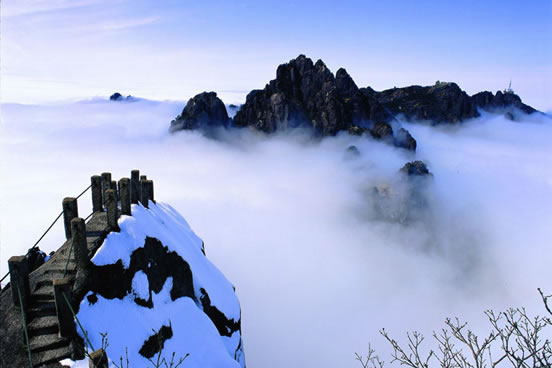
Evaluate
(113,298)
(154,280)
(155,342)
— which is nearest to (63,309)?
(113,298)

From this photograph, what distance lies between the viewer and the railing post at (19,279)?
9.94m

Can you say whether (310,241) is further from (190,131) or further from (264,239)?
(190,131)

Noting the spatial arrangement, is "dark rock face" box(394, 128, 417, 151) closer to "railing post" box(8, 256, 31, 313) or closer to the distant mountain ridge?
the distant mountain ridge

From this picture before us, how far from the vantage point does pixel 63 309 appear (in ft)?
33.0

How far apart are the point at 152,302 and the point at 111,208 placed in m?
4.38

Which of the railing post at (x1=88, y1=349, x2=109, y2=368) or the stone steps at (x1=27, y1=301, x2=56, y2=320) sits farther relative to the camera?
the stone steps at (x1=27, y1=301, x2=56, y2=320)

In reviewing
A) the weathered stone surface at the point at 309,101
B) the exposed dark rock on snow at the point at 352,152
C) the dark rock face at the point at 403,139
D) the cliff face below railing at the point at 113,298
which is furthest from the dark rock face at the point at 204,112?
the cliff face below railing at the point at 113,298

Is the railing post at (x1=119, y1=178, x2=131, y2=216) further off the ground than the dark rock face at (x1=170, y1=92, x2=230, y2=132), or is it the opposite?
the dark rock face at (x1=170, y1=92, x2=230, y2=132)

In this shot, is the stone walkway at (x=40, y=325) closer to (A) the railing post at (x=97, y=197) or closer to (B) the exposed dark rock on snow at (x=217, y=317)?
(A) the railing post at (x=97, y=197)

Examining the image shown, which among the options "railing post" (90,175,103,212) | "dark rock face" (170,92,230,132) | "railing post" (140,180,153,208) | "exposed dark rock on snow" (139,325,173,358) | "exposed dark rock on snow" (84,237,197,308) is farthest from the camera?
"dark rock face" (170,92,230,132)

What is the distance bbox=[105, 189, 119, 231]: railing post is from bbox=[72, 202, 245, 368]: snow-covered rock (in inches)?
19.0

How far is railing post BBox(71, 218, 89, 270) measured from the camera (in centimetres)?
1095

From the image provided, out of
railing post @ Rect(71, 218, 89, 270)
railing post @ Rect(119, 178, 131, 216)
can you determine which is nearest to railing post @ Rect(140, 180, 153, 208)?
railing post @ Rect(119, 178, 131, 216)

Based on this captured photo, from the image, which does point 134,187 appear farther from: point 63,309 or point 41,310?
point 63,309
